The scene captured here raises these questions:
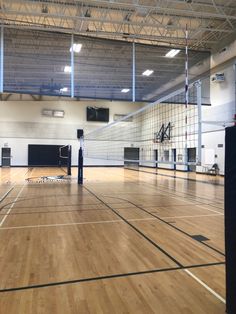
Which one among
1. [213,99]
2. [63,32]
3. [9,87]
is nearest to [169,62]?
[213,99]

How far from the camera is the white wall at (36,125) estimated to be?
20.4 meters

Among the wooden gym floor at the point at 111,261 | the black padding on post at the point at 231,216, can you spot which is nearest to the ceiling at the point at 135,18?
the wooden gym floor at the point at 111,261

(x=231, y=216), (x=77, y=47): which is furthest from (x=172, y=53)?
(x=231, y=216)

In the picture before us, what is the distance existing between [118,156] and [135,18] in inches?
438

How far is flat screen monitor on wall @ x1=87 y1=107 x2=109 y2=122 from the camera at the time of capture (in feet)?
71.6

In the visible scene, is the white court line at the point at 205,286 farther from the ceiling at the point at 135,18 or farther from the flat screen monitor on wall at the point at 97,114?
the flat screen monitor on wall at the point at 97,114

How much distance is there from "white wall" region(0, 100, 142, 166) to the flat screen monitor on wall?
0.35 m

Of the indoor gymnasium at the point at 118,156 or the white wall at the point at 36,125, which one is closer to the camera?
the indoor gymnasium at the point at 118,156

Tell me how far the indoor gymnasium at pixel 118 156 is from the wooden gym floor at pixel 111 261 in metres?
0.01

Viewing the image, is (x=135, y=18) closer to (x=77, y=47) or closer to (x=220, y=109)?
(x=77, y=47)

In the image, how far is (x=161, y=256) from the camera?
8.47 ft

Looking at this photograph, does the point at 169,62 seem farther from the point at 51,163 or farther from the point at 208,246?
the point at 208,246

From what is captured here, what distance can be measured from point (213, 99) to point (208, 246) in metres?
12.8

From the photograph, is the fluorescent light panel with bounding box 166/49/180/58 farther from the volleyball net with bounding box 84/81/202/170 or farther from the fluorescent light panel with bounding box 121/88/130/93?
the volleyball net with bounding box 84/81/202/170
